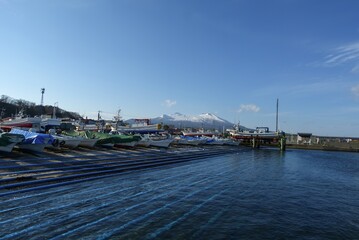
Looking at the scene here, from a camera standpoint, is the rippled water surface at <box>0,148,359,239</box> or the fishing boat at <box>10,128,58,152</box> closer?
the rippled water surface at <box>0,148,359,239</box>

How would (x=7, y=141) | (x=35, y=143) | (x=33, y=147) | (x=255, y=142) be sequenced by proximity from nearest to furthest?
1. (x=7, y=141)
2. (x=35, y=143)
3. (x=33, y=147)
4. (x=255, y=142)

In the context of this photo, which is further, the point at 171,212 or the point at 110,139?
the point at 110,139

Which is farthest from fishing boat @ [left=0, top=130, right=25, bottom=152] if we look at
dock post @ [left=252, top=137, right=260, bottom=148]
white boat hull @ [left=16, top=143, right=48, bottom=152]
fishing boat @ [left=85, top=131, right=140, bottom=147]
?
dock post @ [left=252, top=137, right=260, bottom=148]

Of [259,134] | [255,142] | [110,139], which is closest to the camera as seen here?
[110,139]

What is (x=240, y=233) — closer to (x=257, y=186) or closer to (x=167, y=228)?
(x=167, y=228)

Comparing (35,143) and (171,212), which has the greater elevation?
(35,143)

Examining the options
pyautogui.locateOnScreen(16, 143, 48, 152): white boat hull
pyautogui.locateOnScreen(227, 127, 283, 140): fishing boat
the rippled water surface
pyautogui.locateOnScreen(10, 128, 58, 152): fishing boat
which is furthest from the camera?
pyautogui.locateOnScreen(227, 127, 283, 140): fishing boat

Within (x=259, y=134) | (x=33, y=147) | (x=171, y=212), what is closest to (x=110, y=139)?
(x=33, y=147)

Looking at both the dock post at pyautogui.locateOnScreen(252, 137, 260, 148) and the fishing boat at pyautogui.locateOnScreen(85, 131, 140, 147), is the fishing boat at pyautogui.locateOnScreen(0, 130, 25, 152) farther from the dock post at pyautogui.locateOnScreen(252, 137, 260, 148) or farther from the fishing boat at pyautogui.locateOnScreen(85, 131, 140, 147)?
the dock post at pyautogui.locateOnScreen(252, 137, 260, 148)

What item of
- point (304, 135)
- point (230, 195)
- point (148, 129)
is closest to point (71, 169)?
point (230, 195)

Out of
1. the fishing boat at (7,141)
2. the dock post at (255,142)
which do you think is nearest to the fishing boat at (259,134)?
the dock post at (255,142)

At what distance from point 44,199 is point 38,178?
3296mm

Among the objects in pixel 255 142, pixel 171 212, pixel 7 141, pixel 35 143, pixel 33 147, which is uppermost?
pixel 255 142

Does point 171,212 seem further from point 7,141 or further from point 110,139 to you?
point 110,139
